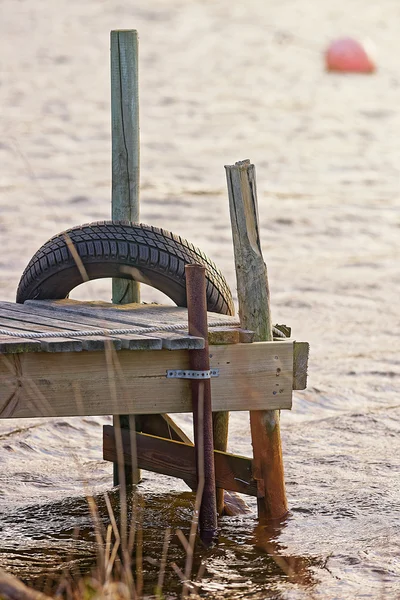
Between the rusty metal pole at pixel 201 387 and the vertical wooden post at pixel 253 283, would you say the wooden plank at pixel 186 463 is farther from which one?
the rusty metal pole at pixel 201 387

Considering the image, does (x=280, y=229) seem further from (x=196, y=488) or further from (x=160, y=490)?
(x=196, y=488)

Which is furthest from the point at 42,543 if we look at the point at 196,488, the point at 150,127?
the point at 150,127

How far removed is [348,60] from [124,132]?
19482mm

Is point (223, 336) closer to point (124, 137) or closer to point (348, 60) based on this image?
point (124, 137)

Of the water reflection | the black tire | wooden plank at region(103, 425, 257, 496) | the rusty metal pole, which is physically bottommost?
the water reflection

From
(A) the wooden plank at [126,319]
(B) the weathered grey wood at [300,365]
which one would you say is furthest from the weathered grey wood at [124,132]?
(B) the weathered grey wood at [300,365]

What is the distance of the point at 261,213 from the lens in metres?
14.5

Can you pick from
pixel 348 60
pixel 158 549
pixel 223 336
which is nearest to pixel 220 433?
pixel 158 549

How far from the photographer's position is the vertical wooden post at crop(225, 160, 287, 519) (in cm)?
570

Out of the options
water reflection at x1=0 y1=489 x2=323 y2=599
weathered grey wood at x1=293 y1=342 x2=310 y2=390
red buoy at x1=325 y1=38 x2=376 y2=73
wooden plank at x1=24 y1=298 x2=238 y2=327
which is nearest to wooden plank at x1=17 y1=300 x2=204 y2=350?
wooden plank at x1=24 y1=298 x2=238 y2=327

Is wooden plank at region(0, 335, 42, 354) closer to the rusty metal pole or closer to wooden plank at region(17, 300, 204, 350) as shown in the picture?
wooden plank at region(17, 300, 204, 350)

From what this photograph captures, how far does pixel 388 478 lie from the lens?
706cm

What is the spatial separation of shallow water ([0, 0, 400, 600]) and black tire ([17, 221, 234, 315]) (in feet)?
1.80

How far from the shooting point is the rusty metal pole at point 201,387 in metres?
5.40
